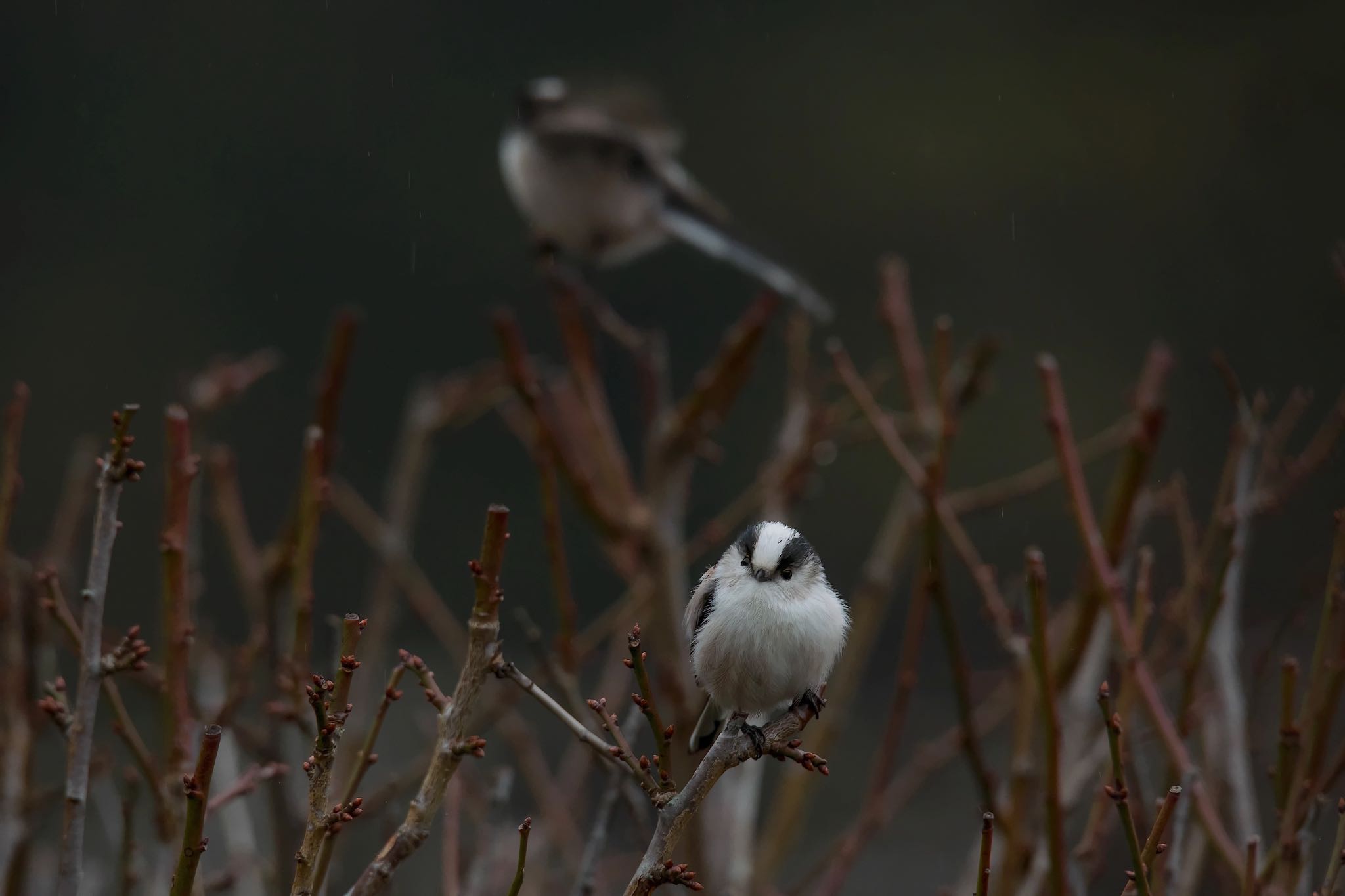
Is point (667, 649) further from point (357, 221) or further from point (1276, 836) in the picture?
point (357, 221)

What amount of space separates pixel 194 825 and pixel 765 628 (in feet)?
1.66

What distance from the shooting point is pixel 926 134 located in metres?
7.04

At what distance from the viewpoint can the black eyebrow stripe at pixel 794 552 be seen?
1214 mm

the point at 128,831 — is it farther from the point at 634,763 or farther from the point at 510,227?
the point at 510,227

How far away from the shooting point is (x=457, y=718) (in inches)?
32.2

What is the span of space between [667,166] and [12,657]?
1.97m

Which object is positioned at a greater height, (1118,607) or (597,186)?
(597,186)

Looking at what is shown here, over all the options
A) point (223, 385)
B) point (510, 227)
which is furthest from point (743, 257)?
point (510, 227)

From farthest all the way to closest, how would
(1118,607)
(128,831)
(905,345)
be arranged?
(905,345)
(1118,607)
(128,831)

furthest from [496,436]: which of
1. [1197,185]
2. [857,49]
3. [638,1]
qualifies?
[1197,185]

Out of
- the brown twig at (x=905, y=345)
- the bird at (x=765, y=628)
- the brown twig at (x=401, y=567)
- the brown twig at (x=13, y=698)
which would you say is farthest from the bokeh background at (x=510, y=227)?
the bird at (x=765, y=628)

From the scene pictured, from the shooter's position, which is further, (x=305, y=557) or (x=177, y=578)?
(x=305, y=557)

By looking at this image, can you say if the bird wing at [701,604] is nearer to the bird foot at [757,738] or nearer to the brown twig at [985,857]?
the bird foot at [757,738]

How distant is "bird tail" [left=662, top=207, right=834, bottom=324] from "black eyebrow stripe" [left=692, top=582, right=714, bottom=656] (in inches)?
34.4
